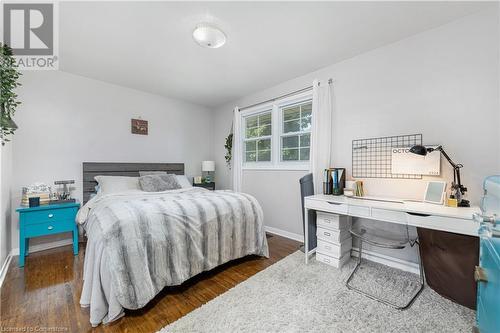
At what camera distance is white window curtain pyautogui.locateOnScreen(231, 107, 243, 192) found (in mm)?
3912

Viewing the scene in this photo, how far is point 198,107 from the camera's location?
173 inches

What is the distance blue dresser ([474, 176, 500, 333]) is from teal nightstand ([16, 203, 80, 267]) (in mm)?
3663

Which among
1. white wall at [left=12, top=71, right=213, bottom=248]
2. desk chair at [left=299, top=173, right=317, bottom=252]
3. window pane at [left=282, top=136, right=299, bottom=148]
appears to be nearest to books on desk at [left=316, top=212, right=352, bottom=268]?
desk chair at [left=299, top=173, right=317, bottom=252]

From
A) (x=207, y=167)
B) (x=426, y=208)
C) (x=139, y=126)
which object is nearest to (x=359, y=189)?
(x=426, y=208)

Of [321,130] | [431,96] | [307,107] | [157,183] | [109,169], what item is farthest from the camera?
[109,169]

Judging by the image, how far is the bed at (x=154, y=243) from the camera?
1.45m

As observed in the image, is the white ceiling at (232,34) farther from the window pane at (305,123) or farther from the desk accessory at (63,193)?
the desk accessory at (63,193)

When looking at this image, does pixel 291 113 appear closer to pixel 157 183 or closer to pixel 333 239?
pixel 333 239

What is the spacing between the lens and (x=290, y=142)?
3328 millimetres

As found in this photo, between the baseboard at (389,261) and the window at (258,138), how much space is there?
1.92 metres

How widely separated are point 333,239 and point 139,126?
344 cm

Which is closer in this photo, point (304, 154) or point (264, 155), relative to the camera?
point (304, 154)

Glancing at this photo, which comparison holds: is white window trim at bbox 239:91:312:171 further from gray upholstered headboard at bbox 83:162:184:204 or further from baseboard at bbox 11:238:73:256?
baseboard at bbox 11:238:73:256

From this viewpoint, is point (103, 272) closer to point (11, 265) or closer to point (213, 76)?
point (11, 265)
